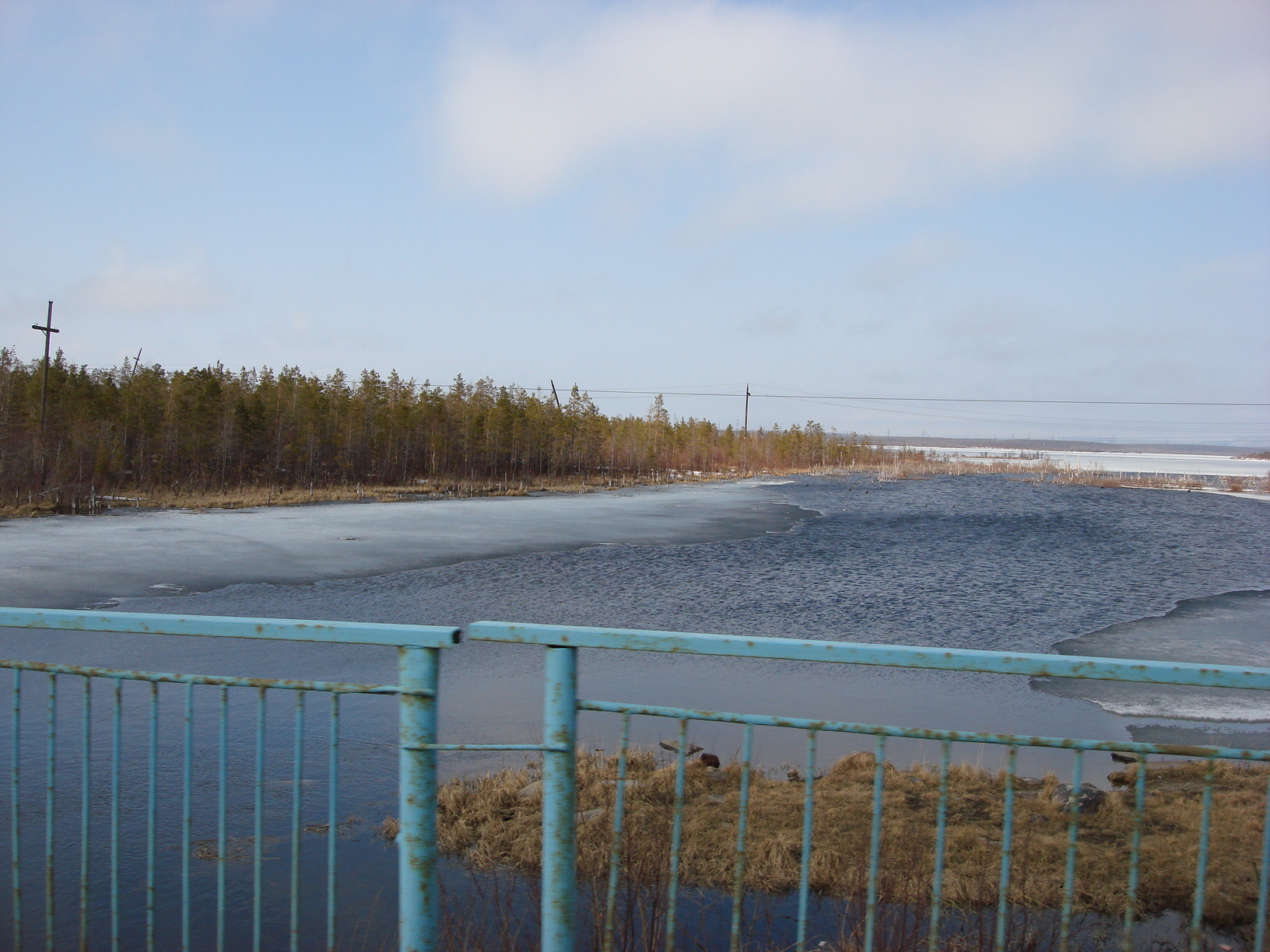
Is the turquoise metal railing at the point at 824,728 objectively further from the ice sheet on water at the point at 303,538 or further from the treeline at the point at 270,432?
the treeline at the point at 270,432

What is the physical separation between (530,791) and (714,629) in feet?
22.3

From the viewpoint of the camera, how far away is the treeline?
44781 mm

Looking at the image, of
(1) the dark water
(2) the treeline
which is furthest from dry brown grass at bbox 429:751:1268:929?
(2) the treeline

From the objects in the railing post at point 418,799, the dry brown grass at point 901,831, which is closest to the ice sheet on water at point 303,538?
the dry brown grass at point 901,831

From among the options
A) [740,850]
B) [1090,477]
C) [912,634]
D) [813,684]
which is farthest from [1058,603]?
[1090,477]

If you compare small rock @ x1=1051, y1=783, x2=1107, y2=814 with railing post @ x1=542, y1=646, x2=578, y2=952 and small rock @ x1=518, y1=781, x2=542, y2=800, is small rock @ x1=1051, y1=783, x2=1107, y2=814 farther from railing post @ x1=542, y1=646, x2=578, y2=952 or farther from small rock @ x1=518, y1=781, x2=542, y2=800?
railing post @ x1=542, y1=646, x2=578, y2=952

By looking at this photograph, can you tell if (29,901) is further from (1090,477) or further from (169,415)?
(1090,477)

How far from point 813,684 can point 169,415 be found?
2026 inches

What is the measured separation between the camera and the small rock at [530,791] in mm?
6562

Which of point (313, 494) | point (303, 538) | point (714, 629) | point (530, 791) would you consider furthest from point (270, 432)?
point (530, 791)

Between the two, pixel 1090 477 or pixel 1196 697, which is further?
pixel 1090 477

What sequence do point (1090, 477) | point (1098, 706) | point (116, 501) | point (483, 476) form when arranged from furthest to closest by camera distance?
1. point (1090, 477)
2. point (483, 476)
3. point (116, 501)
4. point (1098, 706)

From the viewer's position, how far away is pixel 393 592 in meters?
16.0

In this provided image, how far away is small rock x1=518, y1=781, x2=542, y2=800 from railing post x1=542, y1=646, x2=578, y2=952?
4.29 metres
